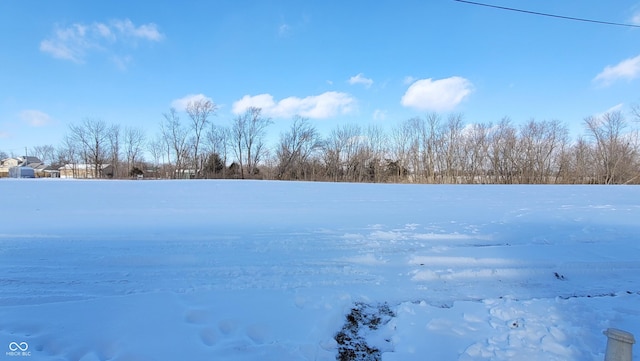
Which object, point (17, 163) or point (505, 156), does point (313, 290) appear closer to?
point (505, 156)

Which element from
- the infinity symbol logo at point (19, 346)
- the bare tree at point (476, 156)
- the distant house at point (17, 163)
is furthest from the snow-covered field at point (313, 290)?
the distant house at point (17, 163)

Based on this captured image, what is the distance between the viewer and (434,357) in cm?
217

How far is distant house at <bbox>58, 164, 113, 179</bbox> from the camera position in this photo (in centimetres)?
3881

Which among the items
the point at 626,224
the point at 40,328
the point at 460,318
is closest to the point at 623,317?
the point at 460,318

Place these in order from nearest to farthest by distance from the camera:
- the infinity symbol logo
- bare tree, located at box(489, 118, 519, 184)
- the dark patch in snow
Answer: the infinity symbol logo
the dark patch in snow
bare tree, located at box(489, 118, 519, 184)

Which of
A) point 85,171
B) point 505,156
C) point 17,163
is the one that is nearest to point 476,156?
point 505,156

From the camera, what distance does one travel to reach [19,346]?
2.16 metres

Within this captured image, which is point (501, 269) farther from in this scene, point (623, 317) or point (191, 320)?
point (191, 320)

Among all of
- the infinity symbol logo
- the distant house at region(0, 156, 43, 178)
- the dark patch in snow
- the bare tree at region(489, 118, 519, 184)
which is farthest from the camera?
the distant house at region(0, 156, 43, 178)

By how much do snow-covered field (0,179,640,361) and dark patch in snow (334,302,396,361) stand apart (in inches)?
0.6

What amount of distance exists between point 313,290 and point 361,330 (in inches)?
30.5

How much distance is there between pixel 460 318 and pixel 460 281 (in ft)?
3.05

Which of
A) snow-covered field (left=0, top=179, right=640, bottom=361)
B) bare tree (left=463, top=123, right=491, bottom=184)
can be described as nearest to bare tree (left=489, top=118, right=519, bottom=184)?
bare tree (left=463, top=123, right=491, bottom=184)

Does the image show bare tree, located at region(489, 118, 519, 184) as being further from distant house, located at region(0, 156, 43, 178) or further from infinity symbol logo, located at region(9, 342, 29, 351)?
distant house, located at region(0, 156, 43, 178)
